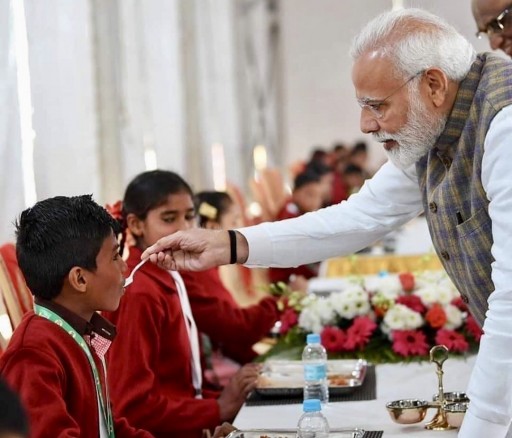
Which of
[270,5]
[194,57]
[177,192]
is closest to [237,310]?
[177,192]

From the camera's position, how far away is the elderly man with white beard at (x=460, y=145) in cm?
186

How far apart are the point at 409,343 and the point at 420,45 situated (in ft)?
4.46

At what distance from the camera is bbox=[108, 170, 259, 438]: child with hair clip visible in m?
2.64

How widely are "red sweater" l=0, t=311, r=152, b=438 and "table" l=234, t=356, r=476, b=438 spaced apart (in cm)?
48

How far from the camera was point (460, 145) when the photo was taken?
215 cm

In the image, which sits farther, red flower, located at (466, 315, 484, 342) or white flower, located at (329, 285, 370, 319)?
white flower, located at (329, 285, 370, 319)

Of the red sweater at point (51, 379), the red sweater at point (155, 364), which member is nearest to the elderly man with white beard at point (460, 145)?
the red sweater at point (155, 364)

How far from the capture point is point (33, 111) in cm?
368

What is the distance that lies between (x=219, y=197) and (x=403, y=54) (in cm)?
243

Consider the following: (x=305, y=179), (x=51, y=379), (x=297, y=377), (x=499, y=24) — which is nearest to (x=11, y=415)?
(x=51, y=379)

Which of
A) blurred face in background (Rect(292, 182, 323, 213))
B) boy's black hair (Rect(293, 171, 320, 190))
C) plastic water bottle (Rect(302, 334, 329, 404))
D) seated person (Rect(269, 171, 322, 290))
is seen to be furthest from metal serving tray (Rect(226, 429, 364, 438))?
boy's black hair (Rect(293, 171, 320, 190))

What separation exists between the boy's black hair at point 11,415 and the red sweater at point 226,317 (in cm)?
221

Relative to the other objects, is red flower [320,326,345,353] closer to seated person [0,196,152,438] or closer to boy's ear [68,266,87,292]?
seated person [0,196,152,438]

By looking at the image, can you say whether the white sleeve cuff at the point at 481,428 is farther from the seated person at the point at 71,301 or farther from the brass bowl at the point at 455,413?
the seated person at the point at 71,301
